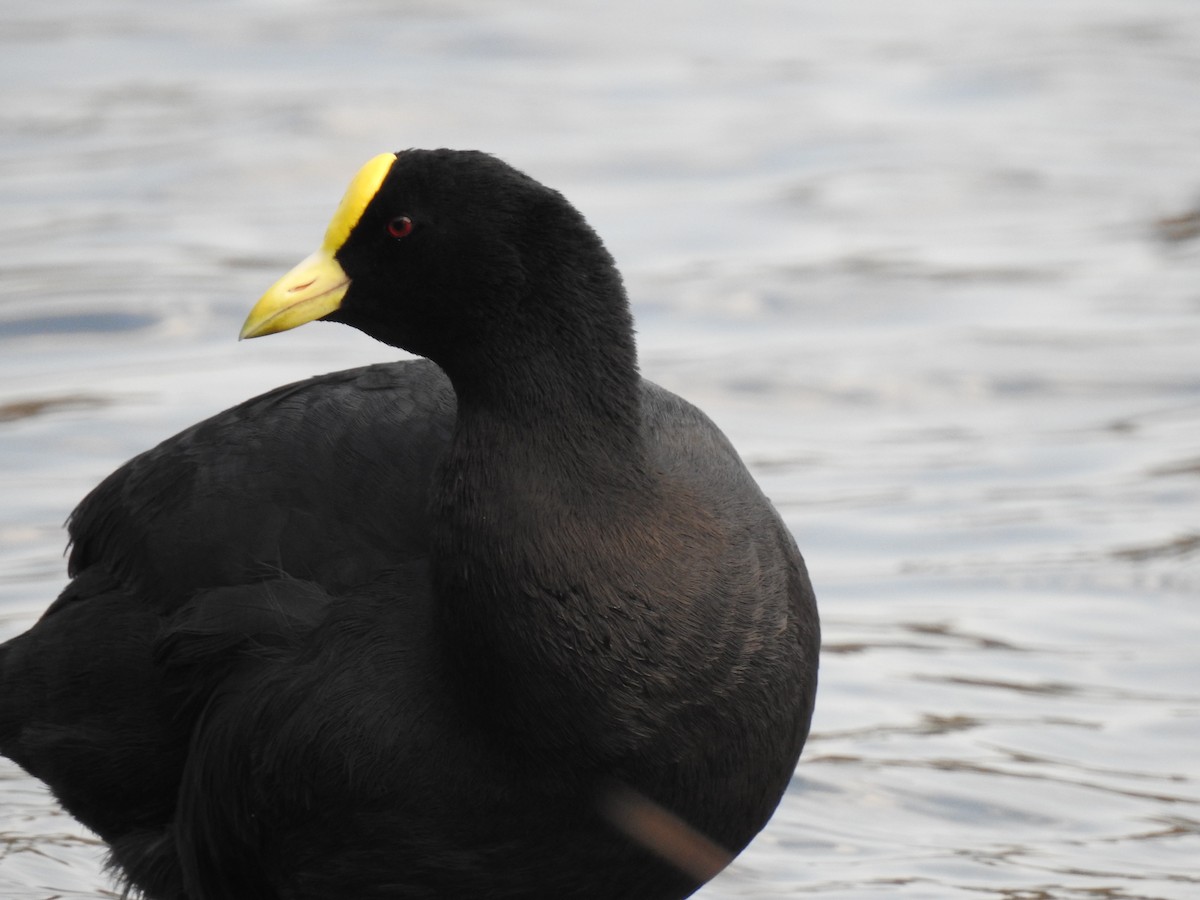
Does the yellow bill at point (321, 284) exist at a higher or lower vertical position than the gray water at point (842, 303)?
higher

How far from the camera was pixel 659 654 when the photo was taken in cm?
342

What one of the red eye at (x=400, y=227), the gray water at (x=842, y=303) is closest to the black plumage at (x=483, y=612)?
the red eye at (x=400, y=227)

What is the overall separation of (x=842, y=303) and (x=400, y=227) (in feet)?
14.2

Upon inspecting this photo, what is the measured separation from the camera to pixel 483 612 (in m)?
3.45

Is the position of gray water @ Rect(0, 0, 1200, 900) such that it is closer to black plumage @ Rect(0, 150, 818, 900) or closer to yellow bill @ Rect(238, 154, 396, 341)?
black plumage @ Rect(0, 150, 818, 900)

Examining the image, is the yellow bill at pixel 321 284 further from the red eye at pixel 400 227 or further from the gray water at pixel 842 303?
the gray water at pixel 842 303

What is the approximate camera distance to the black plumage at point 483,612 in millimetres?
3438

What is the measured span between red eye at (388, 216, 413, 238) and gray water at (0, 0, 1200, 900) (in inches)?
65.2

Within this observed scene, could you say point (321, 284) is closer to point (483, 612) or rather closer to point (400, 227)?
point (400, 227)

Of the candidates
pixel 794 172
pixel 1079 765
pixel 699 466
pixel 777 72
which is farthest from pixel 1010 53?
pixel 699 466

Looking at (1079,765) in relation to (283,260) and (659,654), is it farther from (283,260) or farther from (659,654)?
(283,260)

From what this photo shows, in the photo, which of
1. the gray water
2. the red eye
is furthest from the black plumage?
the gray water

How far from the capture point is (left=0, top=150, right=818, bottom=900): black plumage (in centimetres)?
344

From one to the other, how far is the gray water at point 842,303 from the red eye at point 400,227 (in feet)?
5.43
